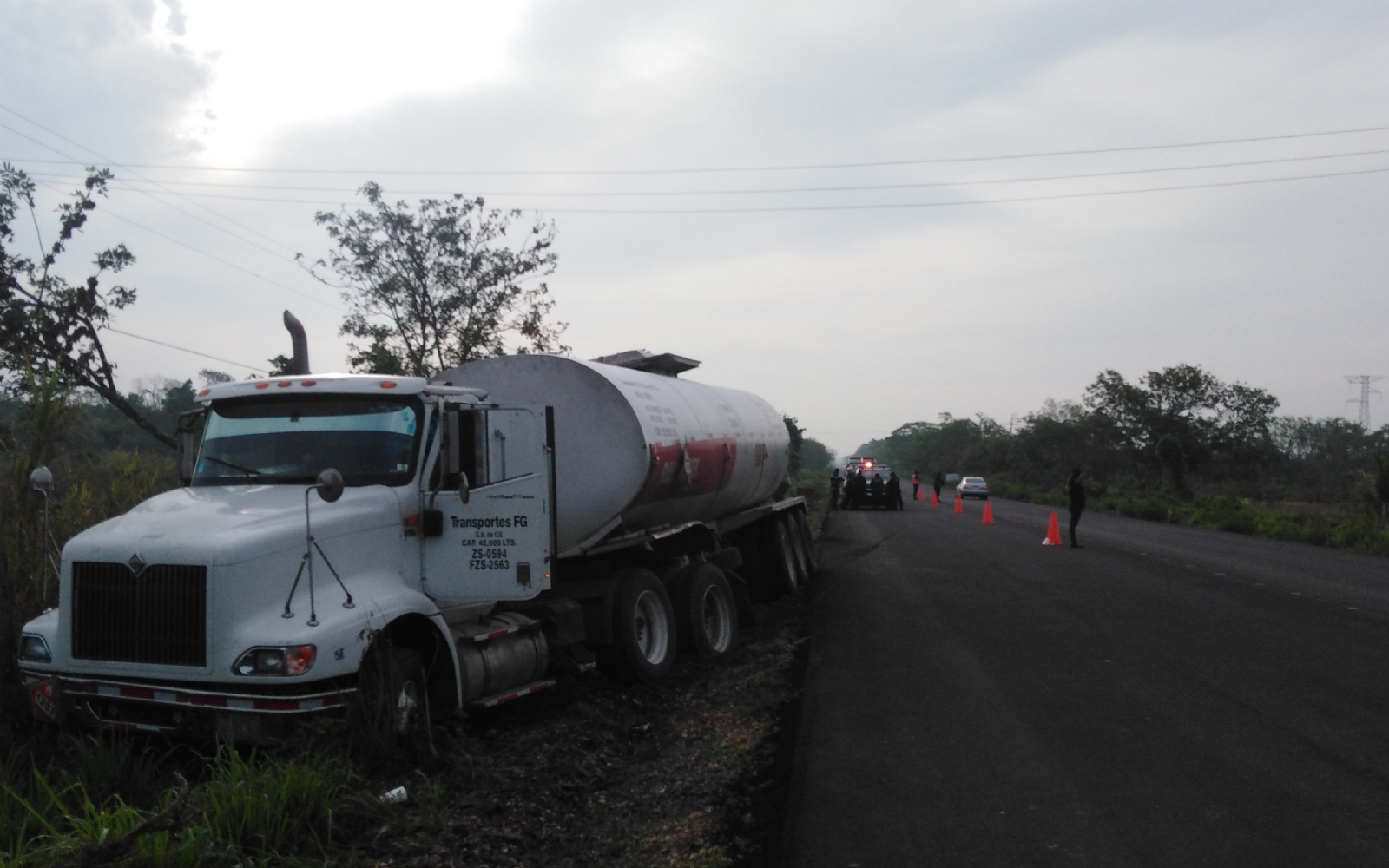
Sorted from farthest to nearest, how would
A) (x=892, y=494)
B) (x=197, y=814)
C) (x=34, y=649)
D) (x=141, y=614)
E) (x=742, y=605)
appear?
(x=892, y=494) < (x=742, y=605) < (x=34, y=649) < (x=141, y=614) < (x=197, y=814)

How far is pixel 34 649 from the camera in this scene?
22.5 ft

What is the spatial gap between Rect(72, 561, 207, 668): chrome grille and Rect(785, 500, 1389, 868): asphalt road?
3.50 meters

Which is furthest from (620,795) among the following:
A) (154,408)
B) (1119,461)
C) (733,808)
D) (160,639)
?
(1119,461)

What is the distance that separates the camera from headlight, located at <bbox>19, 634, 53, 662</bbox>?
680 cm

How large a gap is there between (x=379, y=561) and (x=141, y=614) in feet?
4.67

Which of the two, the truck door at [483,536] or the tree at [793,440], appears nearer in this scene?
the truck door at [483,536]

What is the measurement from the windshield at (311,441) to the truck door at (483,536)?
30 cm

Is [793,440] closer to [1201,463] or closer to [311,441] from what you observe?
[311,441]

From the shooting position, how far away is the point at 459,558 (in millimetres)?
→ 7824

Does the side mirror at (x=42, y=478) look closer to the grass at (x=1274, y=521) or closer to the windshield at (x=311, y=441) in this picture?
the windshield at (x=311, y=441)

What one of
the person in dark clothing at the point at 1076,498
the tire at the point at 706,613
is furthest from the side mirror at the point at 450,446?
the person in dark clothing at the point at 1076,498

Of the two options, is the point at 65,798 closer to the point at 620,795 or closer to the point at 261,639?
the point at 261,639

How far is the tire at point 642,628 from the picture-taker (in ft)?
32.1

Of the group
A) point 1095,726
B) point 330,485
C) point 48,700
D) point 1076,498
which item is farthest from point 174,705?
point 1076,498
